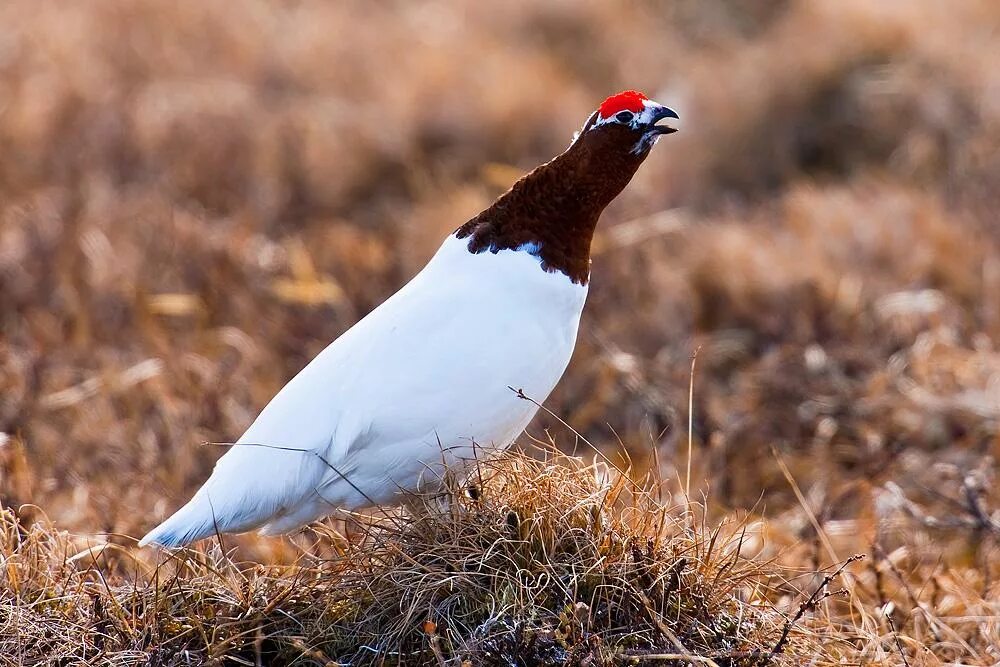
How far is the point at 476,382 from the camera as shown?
292cm

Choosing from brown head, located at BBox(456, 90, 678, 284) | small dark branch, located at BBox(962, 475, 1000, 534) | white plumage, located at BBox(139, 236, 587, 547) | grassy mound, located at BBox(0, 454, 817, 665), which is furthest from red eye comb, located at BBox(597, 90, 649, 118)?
small dark branch, located at BBox(962, 475, 1000, 534)

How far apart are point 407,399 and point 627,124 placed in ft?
2.63

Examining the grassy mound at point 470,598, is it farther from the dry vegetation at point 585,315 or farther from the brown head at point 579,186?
the brown head at point 579,186

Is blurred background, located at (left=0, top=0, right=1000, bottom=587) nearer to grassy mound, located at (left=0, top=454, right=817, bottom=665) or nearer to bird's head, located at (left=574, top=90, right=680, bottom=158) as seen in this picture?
grassy mound, located at (left=0, top=454, right=817, bottom=665)

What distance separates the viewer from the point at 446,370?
9.60 ft

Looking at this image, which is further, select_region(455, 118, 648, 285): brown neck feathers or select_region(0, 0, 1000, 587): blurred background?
select_region(0, 0, 1000, 587): blurred background

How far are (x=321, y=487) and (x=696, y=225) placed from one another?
4.24m

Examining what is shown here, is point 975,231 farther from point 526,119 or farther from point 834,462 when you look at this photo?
point 526,119

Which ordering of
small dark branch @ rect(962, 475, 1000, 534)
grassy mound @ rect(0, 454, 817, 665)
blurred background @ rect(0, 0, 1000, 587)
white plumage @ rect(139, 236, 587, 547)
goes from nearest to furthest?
grassy mound @ rect(0, 454, 817, 665) → white plumage @ rect(139, 236, 587, 547) → small dark branch @ rect(962, 475, 1000, 534) → blurred background @ rect(0, 0, 1000, 587)

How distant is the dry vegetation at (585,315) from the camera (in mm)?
2943

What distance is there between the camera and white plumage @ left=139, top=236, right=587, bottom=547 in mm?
2932

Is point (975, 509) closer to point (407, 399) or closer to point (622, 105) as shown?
point (622, 105)

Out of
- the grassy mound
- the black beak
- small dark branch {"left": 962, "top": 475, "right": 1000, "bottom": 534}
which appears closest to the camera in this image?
the grassy mound

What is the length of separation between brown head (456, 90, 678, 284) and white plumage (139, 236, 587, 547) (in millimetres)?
43
